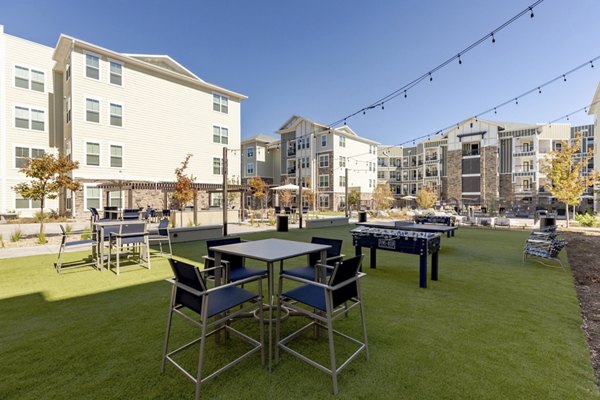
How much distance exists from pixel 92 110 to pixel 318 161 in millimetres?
24751

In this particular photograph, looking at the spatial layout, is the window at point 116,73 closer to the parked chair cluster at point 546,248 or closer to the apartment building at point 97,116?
the apartment building at point 97,116

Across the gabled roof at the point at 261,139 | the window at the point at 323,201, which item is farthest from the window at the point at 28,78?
the window at the point at 323,201

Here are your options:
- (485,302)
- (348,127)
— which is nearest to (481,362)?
(485,302)

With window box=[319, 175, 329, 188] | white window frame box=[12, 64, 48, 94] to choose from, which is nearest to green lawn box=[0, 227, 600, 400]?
white window frame box=[12, 64, 48, 94]

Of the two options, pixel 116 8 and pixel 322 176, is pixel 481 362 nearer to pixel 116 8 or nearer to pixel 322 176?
pixel 116 8

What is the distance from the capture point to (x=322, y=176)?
3684cm

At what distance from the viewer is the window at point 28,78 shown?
787 inches

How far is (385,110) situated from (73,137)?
64.5ft

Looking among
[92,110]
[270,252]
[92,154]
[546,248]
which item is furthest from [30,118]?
[546,248]

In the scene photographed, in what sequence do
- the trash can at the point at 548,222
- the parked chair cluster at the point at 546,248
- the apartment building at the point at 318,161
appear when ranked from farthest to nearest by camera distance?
1. the apartment building at the point at 318,161
2. the trash can at the point at 548,222
3. the parked chair cluster at the point at 546,248

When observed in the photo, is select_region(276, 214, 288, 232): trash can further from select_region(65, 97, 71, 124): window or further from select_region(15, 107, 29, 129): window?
select_region(15, 107, 29, 129): window

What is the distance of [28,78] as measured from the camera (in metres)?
20.4

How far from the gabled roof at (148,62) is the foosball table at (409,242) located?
2256 centimetres

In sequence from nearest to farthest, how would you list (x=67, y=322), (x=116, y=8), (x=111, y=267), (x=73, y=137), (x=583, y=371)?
(x=583, y=371)
(x=67, y=322)
(x=111, y=267)
(x=116, y=8)
(x=73, y=137)
